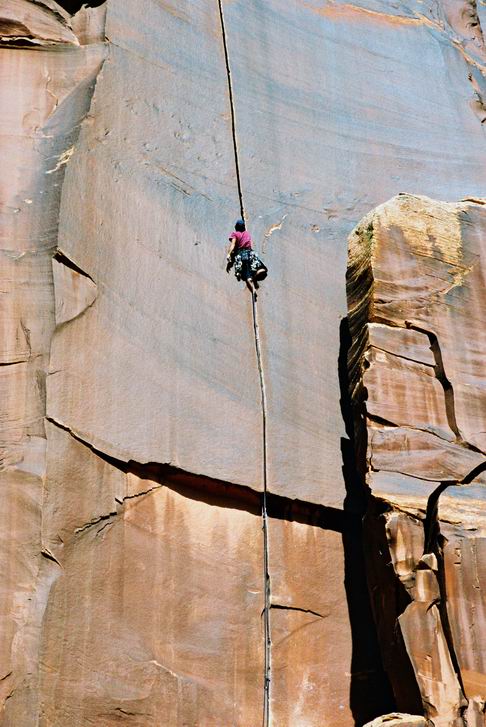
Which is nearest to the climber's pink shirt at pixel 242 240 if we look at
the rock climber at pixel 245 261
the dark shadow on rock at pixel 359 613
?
the rock climber at pixel 245 261

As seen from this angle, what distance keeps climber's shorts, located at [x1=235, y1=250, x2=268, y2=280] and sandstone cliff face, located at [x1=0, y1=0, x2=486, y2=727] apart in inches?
4.4

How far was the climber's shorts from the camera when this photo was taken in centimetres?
779

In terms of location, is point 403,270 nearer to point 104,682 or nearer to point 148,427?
point 148,427

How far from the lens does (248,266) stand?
7.80 m

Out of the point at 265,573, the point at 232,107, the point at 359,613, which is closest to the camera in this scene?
the point at 265,573

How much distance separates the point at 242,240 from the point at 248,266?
19cm

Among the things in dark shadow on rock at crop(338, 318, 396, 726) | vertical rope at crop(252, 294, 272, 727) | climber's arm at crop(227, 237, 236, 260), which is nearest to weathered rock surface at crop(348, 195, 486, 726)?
dark shadow on rock at crop(338, 318, 396, 726)

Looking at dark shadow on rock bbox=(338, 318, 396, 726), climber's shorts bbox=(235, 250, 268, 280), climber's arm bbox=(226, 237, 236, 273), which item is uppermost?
climber's arm bbox=(226, 237, 236, 273)

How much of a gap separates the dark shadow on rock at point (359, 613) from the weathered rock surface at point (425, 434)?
0.39 meters

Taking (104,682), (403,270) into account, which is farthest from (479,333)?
(104,682)

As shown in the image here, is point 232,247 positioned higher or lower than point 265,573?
higher

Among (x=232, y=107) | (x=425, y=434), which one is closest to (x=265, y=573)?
(x=425, y=434)

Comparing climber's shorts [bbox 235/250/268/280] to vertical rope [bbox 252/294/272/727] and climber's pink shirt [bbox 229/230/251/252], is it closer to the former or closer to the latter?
climber's pink shirt [bbox 229/230/251/252]

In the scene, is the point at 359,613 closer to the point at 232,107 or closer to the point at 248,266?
the point at 248,266
